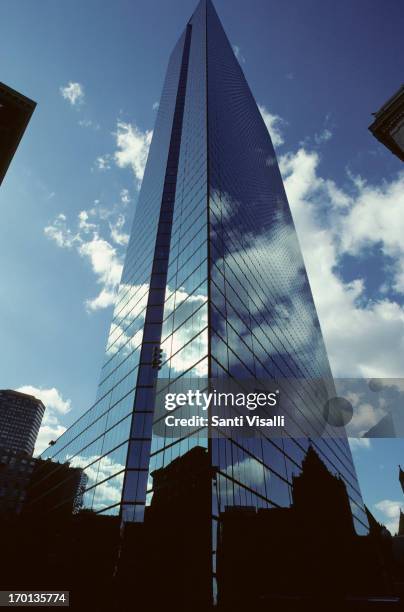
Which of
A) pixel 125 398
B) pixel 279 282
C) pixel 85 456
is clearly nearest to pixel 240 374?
pixel 125 398

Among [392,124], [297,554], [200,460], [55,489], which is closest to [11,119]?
[392,124]

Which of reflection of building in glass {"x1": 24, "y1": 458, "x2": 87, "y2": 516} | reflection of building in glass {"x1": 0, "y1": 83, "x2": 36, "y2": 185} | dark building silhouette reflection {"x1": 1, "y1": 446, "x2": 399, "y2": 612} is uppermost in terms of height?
reflection of building in glass {"x1": 0, "y1": 83, "x2": 36, "y2": 185}

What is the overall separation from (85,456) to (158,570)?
21.2 m

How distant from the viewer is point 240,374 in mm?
30109

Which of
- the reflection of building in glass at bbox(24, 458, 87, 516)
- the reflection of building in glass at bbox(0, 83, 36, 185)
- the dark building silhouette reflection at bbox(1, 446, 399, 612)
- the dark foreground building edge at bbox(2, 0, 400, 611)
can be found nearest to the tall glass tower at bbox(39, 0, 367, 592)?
the dark foreground building edge at bbox(2, 0, 400, 611)

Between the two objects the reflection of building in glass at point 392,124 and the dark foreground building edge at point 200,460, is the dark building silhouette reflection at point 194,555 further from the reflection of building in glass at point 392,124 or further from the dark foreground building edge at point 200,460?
the reflection of building in glass at point 392,124

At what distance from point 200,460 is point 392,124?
2199cm

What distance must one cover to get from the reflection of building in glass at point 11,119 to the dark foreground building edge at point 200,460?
1605cm

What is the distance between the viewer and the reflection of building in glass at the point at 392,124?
64.4 ft

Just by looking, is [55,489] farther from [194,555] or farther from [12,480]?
[12,480]

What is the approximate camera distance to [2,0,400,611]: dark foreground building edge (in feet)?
74.2

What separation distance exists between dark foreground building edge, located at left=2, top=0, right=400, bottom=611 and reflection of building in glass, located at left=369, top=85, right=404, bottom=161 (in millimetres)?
15185

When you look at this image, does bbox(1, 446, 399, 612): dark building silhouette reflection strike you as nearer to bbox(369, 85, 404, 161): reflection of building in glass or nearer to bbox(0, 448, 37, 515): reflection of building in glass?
bbox(369, 85, 404, 161): reflection of building in glass

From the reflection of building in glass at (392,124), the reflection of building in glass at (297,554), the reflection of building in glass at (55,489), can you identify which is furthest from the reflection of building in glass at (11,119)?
the reflection of building in glass at (55,489)
